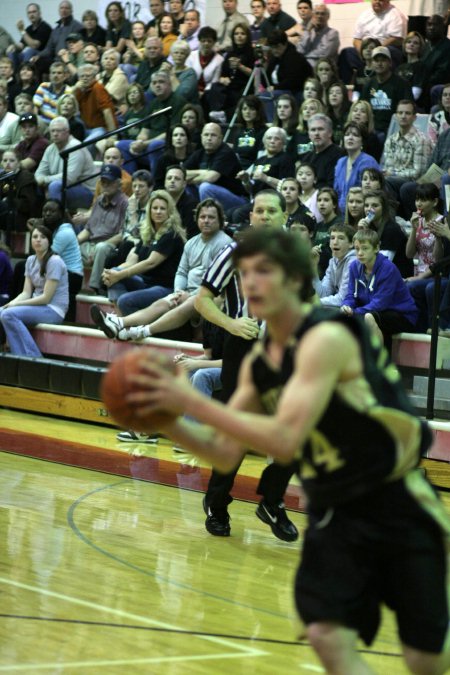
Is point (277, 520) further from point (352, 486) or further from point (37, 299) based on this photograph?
point (37, 299)

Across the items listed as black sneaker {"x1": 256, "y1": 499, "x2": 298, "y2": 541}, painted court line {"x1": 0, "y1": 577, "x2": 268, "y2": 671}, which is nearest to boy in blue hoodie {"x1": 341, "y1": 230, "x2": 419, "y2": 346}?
black sneaker {"x1": 256, "y1": 499, "x2": 298, "y2": 541}

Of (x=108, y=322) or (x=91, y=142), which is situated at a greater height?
(x=91, y=142)

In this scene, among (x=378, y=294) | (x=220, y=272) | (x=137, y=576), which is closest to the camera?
(x=137, y=576)

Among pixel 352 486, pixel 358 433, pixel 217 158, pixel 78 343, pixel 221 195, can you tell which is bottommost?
pixel 78 343

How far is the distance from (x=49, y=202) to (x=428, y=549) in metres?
9.10

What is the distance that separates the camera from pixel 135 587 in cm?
500

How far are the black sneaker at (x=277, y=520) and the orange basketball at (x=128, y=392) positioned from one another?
3.37m

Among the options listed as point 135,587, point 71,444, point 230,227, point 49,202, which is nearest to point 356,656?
point 135,587

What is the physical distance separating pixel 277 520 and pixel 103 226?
245 inches

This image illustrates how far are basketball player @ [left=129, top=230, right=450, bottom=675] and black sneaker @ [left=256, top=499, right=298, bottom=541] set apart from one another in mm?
2962

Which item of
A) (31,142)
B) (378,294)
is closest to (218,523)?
(378,294)

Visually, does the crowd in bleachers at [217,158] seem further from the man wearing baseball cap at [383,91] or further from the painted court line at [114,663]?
the painted court line at [114,663]

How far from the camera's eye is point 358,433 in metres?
2.89

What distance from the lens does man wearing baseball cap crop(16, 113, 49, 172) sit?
42.6 feet
